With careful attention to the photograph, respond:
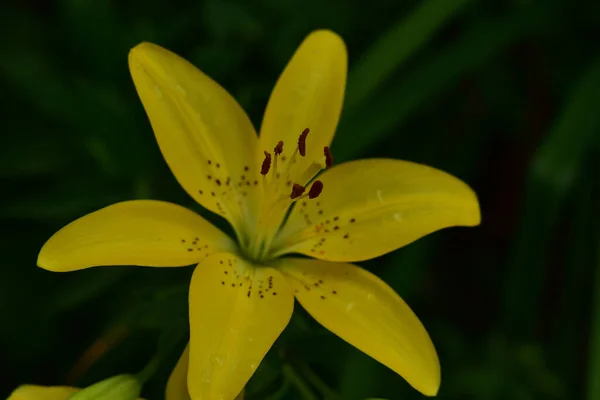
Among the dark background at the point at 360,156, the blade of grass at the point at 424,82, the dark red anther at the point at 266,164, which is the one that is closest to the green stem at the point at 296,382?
the dark background at the point at 360,156

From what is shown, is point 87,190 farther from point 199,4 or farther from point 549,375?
point 549,375

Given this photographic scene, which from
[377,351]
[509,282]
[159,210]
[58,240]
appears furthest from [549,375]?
[58,240]

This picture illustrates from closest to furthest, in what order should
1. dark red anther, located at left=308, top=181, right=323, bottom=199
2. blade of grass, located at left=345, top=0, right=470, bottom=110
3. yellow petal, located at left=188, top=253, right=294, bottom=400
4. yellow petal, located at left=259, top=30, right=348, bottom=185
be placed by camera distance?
yellow petal, located at left=188, top=253, right=294, bottom=400 → dark red anther, located at left=308, top=181, right=323, bottom=199 → yellow petal, located at left=259, top=30, right=348, bottom=185 → blade of grass, located at left=345, top=0, right=470, bottom=110

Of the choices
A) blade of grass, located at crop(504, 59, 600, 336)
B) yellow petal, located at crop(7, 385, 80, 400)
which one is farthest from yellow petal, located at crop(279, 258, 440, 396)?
blade of grass, located at crop(504, 59, 600, 336)

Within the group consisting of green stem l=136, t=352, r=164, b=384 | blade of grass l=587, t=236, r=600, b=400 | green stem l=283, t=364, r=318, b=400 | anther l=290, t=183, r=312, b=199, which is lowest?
blade of grass l=587, t=236, r=600, b=400


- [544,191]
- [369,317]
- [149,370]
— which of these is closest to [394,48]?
[544,191]

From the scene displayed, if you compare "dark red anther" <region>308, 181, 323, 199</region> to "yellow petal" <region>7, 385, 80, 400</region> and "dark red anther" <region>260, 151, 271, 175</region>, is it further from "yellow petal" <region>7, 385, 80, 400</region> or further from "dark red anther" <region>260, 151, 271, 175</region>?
"yellow petal" <region>7, 385, 80, 400</region>
